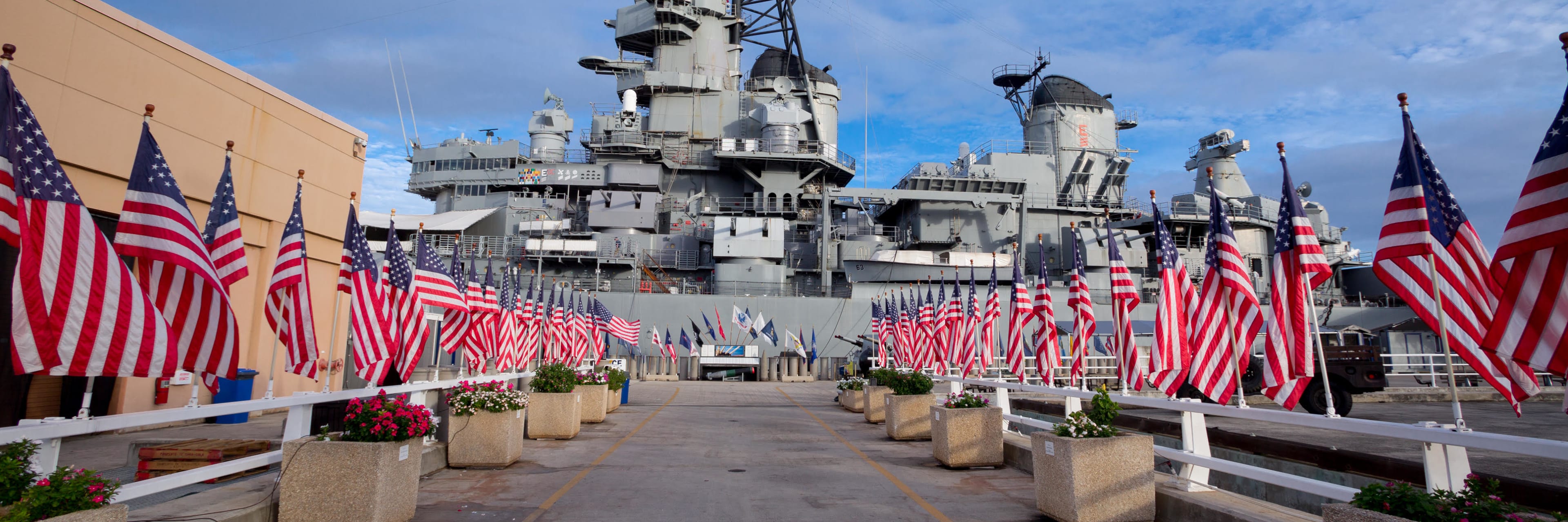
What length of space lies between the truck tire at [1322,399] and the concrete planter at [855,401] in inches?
357

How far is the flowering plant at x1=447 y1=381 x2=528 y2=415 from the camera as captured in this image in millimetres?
8930

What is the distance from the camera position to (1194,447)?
6.14 metres

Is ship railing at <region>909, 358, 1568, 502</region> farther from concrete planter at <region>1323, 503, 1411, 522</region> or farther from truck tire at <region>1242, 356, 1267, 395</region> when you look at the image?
truck tire at <region>1242, 356, 1267, 395</region>

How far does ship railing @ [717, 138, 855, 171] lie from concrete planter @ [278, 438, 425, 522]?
3407 cm

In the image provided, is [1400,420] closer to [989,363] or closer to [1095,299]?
[989,363]

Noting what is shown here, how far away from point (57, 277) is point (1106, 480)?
24.2ft

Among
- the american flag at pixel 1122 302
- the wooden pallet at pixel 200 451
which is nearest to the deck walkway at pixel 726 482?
the wooden pallet at pixel 200 451

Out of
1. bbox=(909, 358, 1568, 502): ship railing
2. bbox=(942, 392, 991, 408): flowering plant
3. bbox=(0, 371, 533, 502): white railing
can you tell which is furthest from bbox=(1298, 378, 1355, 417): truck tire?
bbox=(0, 371, 533, 502): white railing

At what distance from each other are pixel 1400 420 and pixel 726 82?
3730 cm

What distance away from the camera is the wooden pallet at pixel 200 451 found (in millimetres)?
6270

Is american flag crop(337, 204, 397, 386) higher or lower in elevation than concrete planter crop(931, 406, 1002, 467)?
higher

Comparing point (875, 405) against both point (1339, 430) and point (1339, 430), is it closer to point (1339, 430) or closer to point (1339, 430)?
point (1339, 430)

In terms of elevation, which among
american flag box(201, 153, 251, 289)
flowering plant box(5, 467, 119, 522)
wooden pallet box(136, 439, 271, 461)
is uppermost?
american flag box(201, 153, 251, 289)

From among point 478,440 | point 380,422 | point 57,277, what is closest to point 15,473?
point 57,277
